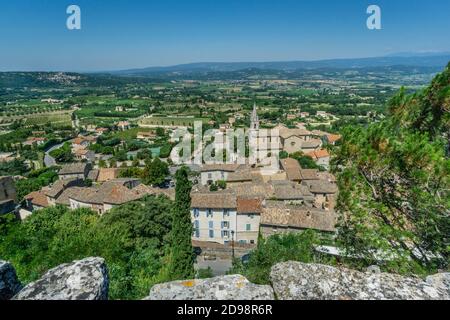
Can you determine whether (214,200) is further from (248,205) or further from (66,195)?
(66,195)

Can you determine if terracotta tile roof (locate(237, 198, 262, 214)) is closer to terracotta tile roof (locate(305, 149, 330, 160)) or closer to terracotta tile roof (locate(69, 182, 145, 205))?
terracotta tile roof (locate(69, 182, 145, 205))

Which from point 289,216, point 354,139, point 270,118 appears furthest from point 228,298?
point 270,118

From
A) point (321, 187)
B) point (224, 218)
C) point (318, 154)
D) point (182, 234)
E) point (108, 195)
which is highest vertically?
point (182, 234)

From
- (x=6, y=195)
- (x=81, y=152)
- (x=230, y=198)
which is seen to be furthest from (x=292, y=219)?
(x=81, y=152)

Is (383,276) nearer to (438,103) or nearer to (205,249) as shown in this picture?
(438,103)

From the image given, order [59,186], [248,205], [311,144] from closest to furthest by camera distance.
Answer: [248,205]
[59,186]
[311,144]

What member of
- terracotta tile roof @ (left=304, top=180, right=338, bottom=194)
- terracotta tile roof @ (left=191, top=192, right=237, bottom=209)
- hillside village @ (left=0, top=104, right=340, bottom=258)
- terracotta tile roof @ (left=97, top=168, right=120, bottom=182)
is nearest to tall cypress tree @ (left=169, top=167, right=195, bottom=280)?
hillside village @ (left=0, top=104, right=340, bottom=258)

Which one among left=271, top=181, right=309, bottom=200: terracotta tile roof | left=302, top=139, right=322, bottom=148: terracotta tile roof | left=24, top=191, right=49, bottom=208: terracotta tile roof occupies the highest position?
left=302, top=139, right=322, bottom=148: terracotta tile roof
